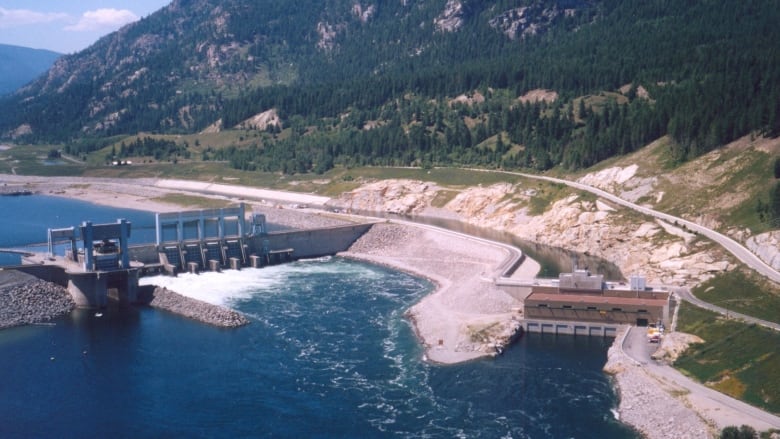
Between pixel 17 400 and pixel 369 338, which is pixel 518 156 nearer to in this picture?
pixel 369 338

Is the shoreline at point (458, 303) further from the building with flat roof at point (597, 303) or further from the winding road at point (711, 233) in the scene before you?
the winding road at point (711, 233)

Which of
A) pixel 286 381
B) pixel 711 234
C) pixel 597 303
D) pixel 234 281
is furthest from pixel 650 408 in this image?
pixel 234 281

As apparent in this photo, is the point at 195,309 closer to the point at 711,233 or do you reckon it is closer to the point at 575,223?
the point at 575,223

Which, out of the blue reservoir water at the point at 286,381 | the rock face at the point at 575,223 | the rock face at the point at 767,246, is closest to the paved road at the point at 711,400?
the blue reservoir water at the point at 286,381

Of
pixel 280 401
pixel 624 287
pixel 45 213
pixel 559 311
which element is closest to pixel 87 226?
pixel 280 401

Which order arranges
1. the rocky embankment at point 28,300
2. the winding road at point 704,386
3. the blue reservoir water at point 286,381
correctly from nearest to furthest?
1. the winding road at point 704,386
2. the blue reservoir water at point 286,381
3. the rocky embankment at point 28,300
